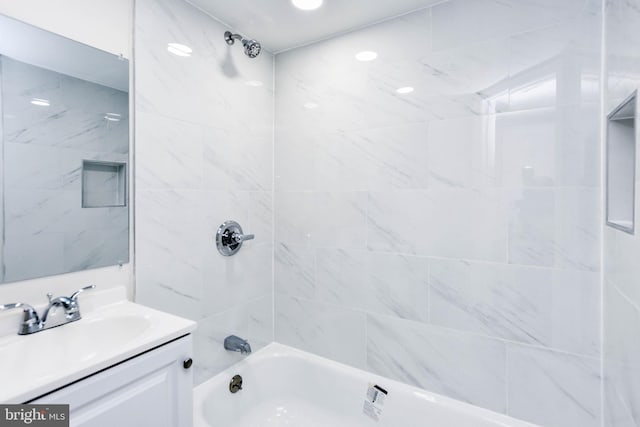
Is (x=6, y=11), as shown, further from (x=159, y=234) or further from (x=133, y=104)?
(x=159, y=234)

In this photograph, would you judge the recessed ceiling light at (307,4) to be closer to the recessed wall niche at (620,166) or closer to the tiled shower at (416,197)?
the tiled shower at (416,197)

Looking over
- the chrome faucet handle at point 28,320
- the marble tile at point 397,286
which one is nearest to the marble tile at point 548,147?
the marble tile at point 397,286

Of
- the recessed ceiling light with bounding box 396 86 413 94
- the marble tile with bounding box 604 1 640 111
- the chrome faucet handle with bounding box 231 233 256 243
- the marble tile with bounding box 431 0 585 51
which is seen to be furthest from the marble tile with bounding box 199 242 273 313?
the marble tile with bounding box 604 1 640 111

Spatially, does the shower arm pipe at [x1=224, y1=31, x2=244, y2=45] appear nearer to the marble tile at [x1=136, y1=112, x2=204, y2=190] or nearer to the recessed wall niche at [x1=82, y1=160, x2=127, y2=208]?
the marble tile at [x1=136, y1=112, x2=204, y2=190]

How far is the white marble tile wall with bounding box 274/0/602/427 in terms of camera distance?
1400 millimetres

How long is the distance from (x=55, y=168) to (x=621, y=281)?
6.71 feet

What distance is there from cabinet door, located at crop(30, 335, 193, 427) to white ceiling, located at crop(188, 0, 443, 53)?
1.66 metres

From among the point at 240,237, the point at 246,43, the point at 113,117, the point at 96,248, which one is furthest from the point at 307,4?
the point at 96,248

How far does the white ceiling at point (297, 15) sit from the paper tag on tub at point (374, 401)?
208 centimetres

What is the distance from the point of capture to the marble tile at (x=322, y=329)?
77.3 inches

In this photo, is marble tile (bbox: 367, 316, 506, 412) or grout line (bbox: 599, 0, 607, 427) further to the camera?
marble tile (bbox: 367, 316, 506, 412)

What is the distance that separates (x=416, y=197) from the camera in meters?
1.75

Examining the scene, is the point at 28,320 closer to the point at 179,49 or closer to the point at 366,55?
the point at 179,49

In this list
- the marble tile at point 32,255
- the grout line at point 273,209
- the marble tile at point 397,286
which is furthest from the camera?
the grout line at point 273,209
